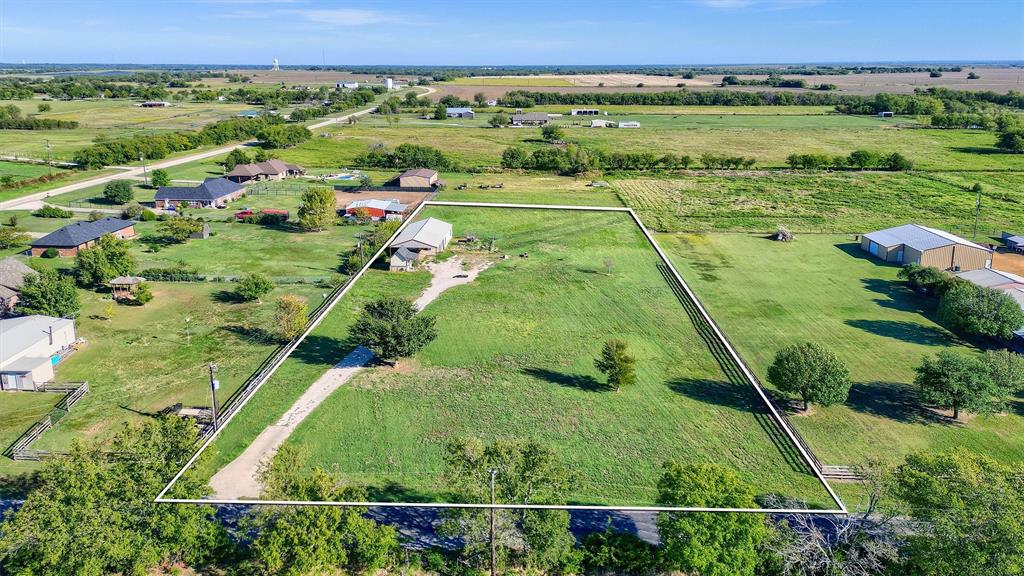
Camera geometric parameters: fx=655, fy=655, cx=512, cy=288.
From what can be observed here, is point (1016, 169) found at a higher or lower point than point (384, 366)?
higher

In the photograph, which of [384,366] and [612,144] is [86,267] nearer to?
[384,366]

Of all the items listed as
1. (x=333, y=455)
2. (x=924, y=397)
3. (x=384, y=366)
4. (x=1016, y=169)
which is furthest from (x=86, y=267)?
(x=1016, y=169)

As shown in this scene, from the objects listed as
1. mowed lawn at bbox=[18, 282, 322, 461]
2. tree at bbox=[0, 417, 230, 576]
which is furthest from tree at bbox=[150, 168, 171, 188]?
tree at bbox=[0, 417, 230, 576]

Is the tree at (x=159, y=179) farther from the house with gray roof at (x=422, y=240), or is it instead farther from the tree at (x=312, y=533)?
the tree at (x=312, y=533)

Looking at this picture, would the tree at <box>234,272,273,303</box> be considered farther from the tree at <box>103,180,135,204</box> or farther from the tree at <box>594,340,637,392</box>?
the tree at <box>103,180,135,204</box>

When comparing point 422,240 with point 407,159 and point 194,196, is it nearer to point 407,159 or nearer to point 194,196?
point 194,196

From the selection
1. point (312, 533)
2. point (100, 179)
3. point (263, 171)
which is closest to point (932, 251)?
point (312, 533)

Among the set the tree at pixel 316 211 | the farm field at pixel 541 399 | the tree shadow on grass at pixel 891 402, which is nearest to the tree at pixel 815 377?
the tree shadow on grass at pixel 891 402
